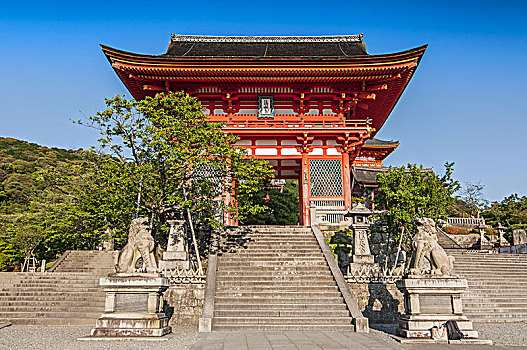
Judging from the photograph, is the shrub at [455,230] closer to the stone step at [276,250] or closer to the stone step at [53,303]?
the stone step at [276,250]

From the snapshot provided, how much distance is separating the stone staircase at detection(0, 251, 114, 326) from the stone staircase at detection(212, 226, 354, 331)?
4186 mm

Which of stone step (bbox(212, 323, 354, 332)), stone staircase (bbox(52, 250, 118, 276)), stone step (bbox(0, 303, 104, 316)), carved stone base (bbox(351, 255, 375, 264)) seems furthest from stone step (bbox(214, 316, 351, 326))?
stone staircase (bbox(52, 250, 118, 276))

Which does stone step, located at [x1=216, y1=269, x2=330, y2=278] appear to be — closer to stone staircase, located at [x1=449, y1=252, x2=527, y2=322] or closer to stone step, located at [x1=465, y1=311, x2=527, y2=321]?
stone step, located at [x1=465, y1=311, x2=527, y2=321]

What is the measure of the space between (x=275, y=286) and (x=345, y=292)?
6.89 ft

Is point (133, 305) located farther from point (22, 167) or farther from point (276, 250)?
point (22, 167)

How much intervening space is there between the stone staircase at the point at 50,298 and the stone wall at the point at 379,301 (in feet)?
26.6

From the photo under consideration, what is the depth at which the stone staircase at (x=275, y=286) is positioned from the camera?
9.62m

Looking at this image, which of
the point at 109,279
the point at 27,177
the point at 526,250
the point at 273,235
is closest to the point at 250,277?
the point at 273,235

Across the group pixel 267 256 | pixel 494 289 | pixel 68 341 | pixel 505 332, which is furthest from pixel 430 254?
pixel 68 341

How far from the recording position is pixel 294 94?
66.4 feet

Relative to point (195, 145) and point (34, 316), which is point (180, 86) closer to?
point (195, 145)

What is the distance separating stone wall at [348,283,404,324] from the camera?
11531mm

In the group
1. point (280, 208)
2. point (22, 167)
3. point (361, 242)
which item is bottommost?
point (361, 242)

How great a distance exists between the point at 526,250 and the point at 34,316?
77.9 feet
